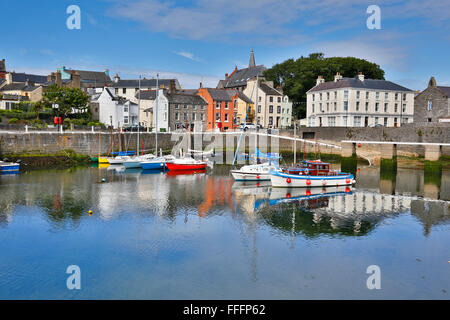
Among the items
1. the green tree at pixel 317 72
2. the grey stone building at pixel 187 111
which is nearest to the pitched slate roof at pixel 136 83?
the grey stone building at pixel 187 111

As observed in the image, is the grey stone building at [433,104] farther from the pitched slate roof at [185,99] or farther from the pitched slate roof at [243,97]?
the pitched slate roof at [185,99]

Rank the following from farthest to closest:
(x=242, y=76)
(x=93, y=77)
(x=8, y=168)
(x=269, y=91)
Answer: (x=93, y=77)
(x=242, y=76)
(x=269, y=91)
(x=8, y=168)

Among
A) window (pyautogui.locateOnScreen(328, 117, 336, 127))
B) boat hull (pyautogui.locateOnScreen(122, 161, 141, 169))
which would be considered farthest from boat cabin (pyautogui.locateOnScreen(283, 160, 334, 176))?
window (pyautogui.locateOnScreen(328, 117, 336, 127))

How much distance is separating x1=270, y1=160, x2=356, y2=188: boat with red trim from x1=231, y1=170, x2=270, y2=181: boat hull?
2.05 metres

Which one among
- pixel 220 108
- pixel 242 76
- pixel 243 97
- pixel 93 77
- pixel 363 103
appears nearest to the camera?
pixel 363 103

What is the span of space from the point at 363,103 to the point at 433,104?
8.90m

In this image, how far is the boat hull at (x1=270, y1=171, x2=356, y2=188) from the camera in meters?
29.6

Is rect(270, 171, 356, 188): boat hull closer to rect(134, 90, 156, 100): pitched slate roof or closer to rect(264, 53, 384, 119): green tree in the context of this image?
rect(134, 90, 156, 100): pitched slate roof

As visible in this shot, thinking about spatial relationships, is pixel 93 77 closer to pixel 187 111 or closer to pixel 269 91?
pixel 187 111

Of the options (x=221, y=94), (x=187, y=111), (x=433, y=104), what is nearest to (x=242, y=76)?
(x=221, y=94)

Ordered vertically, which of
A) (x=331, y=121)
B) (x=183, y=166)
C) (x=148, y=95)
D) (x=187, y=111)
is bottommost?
(x=183, y=166)

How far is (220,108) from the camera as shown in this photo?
2402 inches

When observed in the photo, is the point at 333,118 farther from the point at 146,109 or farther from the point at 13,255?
the point at 13,255
